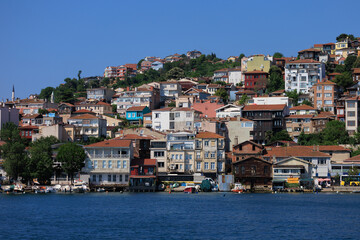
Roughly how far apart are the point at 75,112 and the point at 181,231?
82679 mm

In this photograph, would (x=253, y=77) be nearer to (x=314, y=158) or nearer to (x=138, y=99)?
(x=138, y=99)

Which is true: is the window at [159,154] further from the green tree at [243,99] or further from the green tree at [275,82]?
the green tree at [275,82]

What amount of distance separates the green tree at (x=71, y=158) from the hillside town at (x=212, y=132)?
8.0 inches

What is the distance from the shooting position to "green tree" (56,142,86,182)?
8975 centimetres

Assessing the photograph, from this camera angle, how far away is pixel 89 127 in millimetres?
117812

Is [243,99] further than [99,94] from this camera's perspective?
No

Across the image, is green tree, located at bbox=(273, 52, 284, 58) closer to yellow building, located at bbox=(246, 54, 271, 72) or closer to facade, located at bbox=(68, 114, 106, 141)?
yellow building, located at bbox=(246, 54, 271, 72)

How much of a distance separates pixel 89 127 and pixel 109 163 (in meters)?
28.0

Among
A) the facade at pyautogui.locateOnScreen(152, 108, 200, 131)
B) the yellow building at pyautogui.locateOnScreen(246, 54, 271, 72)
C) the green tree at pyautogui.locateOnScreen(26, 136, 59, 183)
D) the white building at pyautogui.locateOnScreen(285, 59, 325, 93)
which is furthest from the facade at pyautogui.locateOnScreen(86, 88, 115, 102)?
the green tree at pyautogui.locateOnScreen(26, 136, 59, 183)

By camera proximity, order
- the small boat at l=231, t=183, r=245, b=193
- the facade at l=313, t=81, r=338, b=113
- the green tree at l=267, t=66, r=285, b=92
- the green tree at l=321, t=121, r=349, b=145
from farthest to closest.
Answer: the green tree at l=267, t=66, r=285, b=92 → the facade at l=313, t=81, r=338, b=113 → the green tree at l=321, t=121, r=349, b=145 → the small boat at l=231, t=183, r=245, b=193

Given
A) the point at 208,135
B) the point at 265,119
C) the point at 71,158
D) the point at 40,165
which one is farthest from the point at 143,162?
the point at 265,119

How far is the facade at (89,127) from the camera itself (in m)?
117

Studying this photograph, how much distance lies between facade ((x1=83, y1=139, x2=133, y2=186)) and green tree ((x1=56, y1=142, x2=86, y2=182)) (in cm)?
147

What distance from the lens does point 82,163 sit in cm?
9156
